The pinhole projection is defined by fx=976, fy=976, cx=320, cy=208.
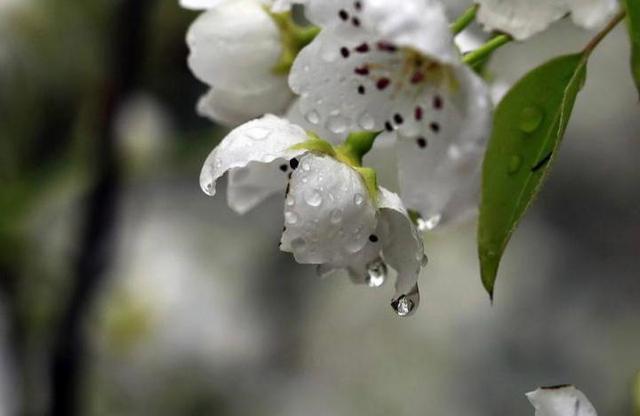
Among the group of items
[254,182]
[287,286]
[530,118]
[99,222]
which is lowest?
[287,286]

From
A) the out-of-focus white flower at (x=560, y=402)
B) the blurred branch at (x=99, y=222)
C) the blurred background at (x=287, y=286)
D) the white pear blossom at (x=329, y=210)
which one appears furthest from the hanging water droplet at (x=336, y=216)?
the blurred background at (x=287, y=286)

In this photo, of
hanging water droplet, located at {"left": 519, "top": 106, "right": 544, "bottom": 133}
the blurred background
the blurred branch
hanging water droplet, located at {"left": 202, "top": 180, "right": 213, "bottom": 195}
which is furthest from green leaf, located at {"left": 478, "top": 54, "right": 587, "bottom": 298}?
the blurred background

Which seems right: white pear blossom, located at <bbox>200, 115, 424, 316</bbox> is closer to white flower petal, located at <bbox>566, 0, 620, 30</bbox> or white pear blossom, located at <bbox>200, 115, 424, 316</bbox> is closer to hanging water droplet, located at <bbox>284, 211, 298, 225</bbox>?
hanging water droplet, located at <bbox>284, 211, 298, 225</bbox>

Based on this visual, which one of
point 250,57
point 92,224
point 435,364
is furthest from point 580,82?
point 435,364

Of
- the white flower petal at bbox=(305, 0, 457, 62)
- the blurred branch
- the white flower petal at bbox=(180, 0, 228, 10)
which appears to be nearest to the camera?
the white flower petal at bbox=(305, 0, 457, 62)

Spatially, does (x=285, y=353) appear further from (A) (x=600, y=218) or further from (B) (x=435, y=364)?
(A) (x=600, y=218)

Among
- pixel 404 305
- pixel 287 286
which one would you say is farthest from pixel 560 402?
pixel 287 286

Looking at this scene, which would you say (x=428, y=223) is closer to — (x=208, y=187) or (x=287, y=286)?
(x=208, y=187)
